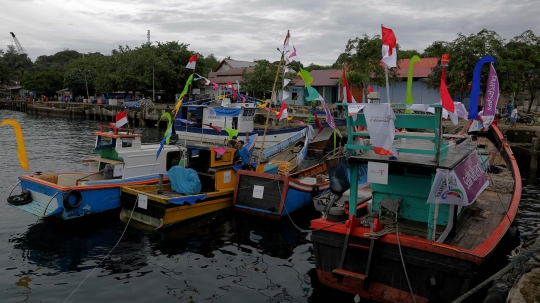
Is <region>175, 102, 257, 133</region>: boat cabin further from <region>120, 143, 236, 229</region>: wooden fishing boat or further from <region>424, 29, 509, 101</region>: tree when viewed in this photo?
<region>424, 29, 509, 101</region>: tree

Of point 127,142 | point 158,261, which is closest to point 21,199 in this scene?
point 127,142

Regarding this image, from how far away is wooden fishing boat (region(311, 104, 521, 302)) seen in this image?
7.19 meters

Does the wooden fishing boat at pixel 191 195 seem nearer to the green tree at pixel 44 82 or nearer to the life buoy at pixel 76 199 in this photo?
the life buoy at pixel 76 199

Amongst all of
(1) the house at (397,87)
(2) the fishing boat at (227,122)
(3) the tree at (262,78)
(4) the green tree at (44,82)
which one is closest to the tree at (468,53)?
(1) the house at (397,87)

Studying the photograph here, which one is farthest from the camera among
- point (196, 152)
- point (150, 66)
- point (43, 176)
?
point (150, 66)

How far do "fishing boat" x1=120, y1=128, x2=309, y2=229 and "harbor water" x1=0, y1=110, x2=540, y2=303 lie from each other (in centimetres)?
38

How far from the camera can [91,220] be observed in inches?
529

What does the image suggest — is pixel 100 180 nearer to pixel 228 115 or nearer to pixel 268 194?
pixel 268 194

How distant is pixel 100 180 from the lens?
14328 mm

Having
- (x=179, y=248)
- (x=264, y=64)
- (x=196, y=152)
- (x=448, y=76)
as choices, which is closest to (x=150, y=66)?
(x=264, y=64)

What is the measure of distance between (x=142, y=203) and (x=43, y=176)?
402cm

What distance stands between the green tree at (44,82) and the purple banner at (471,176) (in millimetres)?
87359

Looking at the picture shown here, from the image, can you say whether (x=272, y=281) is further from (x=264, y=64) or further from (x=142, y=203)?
(x=264, y=64)

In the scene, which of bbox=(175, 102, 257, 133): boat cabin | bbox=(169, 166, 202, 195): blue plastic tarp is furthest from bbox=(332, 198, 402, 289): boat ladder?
bbox=(175, 102, 257, 133): boat cabin
